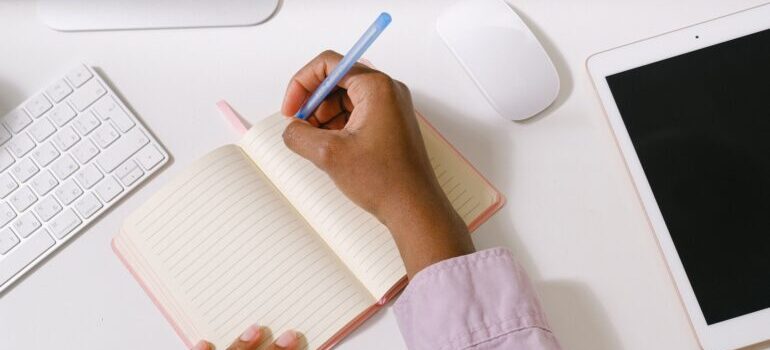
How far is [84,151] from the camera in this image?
0.63m

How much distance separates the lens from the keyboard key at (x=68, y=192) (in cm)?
62

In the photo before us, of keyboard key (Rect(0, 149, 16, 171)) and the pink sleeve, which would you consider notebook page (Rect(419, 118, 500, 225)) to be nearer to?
the pink sleeve

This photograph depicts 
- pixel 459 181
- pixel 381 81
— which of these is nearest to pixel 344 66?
pixel 381 81

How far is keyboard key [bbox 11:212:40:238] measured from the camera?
2.01 ft

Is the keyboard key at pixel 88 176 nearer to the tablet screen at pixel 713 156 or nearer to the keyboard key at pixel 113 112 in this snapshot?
the keyboard key at pixel 113 112

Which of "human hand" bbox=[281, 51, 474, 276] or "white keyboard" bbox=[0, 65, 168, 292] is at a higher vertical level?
"white keyboard" bbox=[0, 65, 168, 292]

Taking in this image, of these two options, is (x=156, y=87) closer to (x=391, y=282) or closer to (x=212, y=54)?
(x=212, y=54)

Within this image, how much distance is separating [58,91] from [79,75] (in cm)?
2

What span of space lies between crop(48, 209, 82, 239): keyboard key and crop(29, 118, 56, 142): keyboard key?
0.08 m

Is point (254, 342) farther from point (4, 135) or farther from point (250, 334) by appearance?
point (4, 135)

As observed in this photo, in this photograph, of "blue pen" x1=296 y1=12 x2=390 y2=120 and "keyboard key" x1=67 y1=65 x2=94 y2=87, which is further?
"keyboard key" x1=67 y1=65 x2=94 y2=87

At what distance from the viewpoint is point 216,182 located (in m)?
0.61

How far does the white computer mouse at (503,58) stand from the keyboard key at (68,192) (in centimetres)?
38

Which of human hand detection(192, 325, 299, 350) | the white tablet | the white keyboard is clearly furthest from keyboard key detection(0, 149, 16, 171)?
the white tablet
